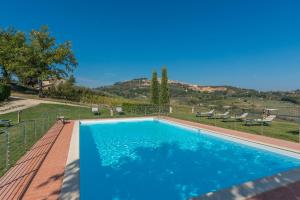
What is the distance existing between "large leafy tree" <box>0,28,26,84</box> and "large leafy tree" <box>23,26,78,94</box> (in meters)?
0.90

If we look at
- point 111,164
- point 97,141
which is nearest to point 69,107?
point 97,141

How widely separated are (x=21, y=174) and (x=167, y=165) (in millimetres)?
4512

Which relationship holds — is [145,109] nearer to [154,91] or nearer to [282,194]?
[154,91]

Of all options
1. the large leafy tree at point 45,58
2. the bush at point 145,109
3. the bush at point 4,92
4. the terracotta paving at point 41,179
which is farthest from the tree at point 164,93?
the terracotta paving at point 41,179

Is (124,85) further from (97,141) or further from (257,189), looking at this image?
(257,189)

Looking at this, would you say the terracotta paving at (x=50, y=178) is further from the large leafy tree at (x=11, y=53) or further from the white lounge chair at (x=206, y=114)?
the large leafy tree at (x=11, y=53)

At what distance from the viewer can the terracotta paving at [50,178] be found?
13.2 ft

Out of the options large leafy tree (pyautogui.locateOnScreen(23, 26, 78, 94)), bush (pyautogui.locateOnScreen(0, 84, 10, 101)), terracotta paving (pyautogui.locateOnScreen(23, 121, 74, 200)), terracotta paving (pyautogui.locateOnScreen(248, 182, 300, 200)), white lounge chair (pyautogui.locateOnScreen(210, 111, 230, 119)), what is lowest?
terracotta paving (pyautogui.locateOnScreen(23, 121, 74, 200))

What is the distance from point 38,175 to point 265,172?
6.69 metres

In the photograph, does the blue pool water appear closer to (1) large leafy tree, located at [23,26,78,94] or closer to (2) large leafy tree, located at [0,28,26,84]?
(1) large leafy tree, located at [23,26,78,94]

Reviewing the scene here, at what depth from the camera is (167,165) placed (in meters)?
7.49

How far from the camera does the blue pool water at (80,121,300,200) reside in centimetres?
557

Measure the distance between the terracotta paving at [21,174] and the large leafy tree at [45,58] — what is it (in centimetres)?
2067

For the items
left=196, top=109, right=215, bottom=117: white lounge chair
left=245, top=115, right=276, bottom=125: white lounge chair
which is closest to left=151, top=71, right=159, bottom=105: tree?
left=196, top=109, right=215, bottom=117: white lounge chair
